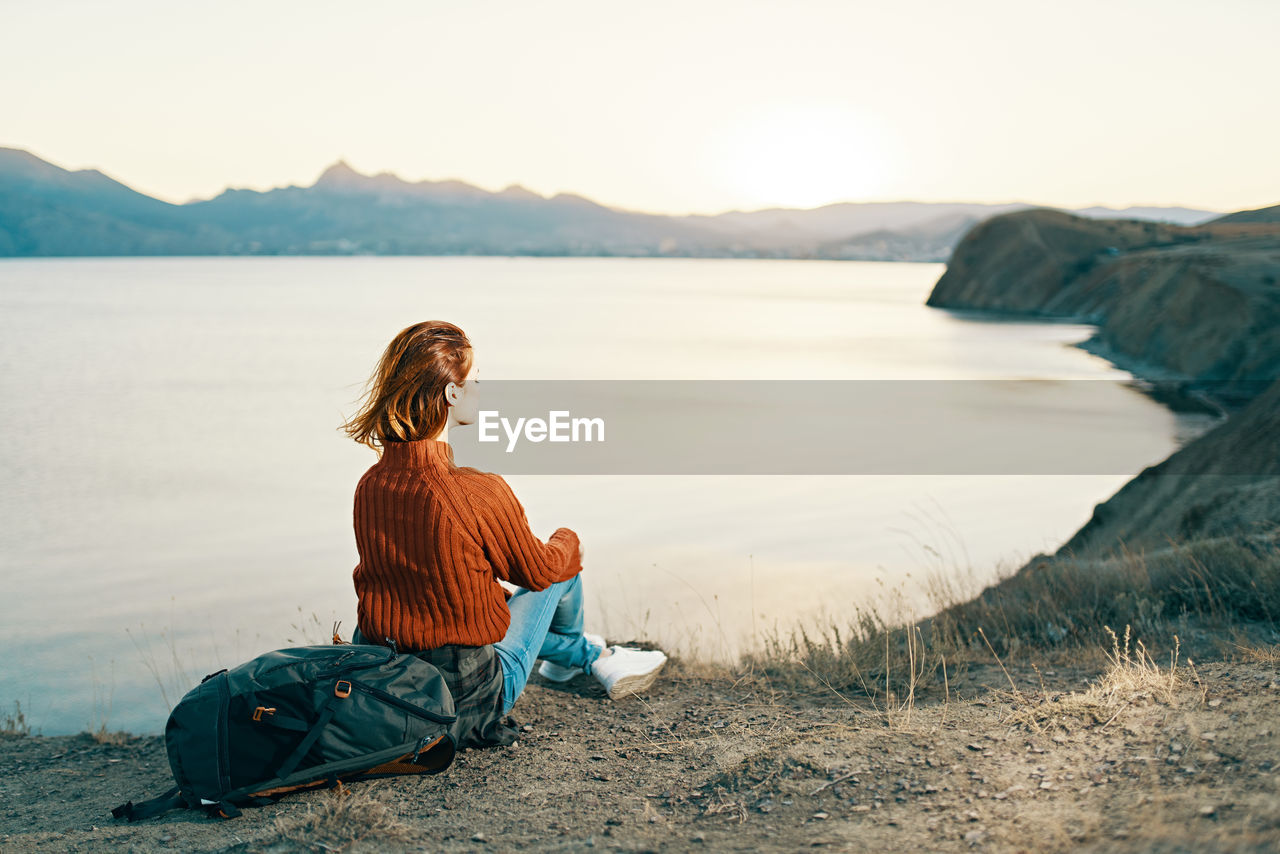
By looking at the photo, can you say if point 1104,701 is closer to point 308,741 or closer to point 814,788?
point 814,788

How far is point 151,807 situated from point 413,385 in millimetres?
1805

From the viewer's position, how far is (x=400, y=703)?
3.53m

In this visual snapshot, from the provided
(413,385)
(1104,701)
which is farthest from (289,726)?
(1104,701)

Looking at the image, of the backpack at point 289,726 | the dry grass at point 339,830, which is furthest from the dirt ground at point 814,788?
the backpack at point 289,726

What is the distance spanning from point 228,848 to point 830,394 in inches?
1025

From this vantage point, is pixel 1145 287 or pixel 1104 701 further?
pixel 1145 287

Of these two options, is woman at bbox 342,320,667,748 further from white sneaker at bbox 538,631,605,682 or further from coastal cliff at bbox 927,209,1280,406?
coastal cliff at bbox 927,209,1280,406

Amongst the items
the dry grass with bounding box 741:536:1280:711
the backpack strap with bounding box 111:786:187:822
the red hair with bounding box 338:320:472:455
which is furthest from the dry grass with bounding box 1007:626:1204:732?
the backpack strap with bounding box 111:786:187:822

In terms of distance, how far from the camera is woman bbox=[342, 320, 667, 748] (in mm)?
3543

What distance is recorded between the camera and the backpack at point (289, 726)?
344 cm

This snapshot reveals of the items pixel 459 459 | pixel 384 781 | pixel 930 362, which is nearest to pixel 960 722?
pixel 384 781

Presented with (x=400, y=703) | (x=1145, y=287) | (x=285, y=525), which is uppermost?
(x=1145, y=287)

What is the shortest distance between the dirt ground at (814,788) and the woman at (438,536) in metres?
0.48

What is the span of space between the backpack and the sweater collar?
69cm
